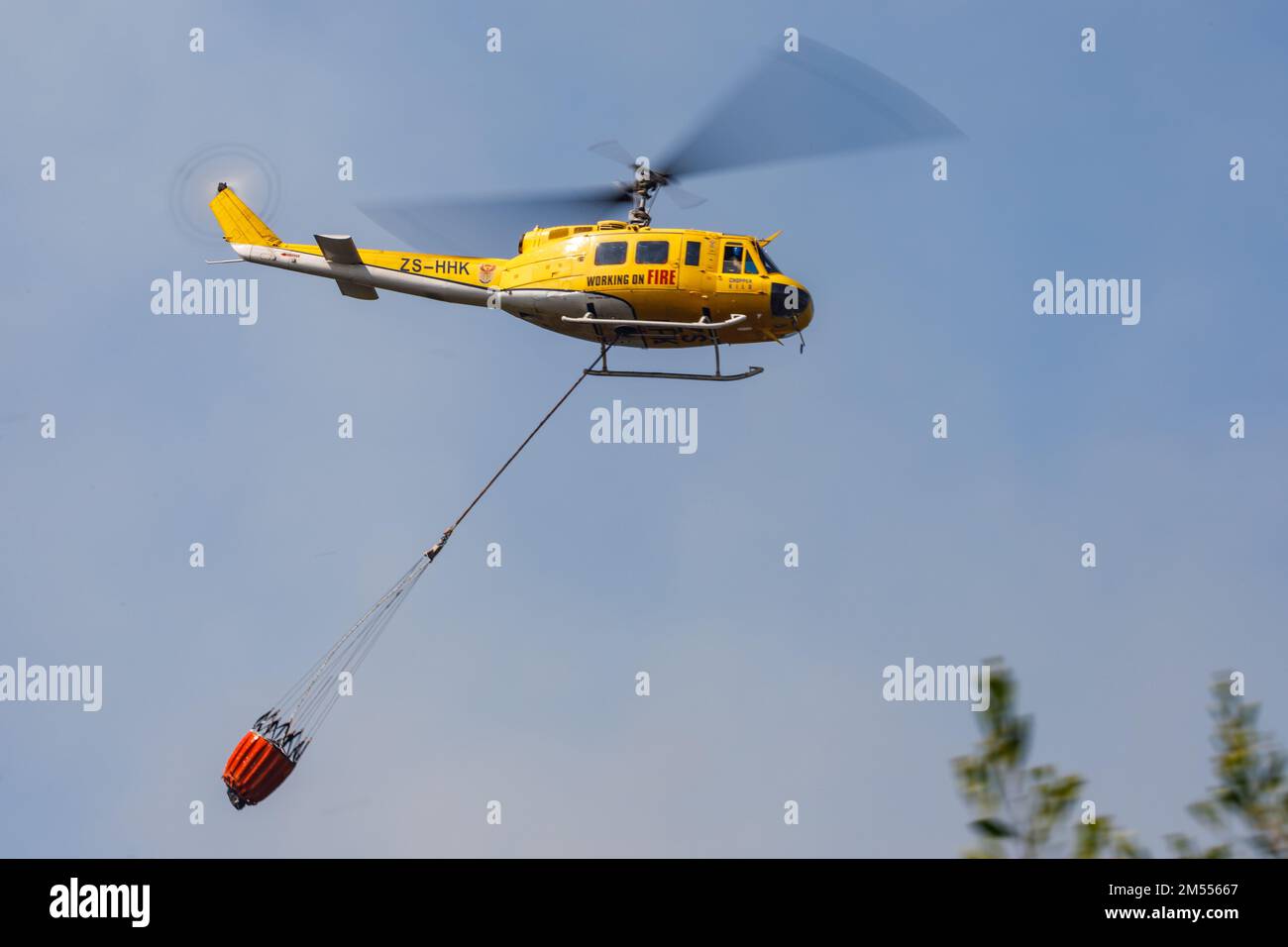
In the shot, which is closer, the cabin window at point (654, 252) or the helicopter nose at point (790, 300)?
the helicopter nose at point (790, 300)

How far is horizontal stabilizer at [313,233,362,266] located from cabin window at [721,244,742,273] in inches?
240

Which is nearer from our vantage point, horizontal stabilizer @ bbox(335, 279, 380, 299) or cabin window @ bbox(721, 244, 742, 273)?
cabin window @ bbox(721, 244, 742, 273)

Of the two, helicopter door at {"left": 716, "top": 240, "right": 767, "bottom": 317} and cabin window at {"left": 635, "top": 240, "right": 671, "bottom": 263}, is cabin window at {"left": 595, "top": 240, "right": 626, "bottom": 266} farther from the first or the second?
helicopter door at {"left": 716, "top": 240, "right": 767, "bottom": 317}

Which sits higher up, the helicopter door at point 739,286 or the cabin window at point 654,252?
the cabin window at point 654,252

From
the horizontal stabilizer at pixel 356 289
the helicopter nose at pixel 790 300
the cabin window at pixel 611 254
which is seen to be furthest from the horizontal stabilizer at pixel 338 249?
the helicopter nose at pixel 790 300

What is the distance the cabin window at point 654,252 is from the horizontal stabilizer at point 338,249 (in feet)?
15.6

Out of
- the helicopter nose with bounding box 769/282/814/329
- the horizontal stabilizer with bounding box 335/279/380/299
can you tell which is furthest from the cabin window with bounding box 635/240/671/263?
the horizontal stabilizer with bounding box 335/279/380/299

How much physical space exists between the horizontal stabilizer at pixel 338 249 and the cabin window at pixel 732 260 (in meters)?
6.10

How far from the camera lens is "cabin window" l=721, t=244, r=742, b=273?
27625mm

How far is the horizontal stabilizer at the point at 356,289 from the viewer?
1162 inches

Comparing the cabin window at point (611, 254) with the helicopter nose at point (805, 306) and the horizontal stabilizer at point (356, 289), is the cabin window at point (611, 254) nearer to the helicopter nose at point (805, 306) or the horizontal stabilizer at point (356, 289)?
the helicopter nose at point (805, 306)

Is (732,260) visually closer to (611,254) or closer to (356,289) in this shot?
(611,254)
